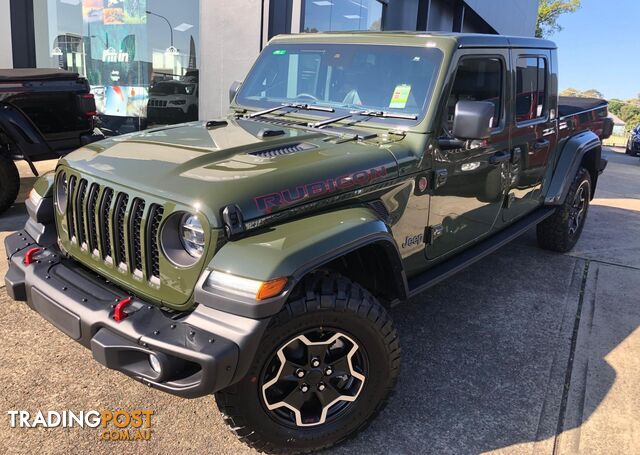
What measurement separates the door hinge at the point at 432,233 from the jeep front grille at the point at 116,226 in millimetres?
1621

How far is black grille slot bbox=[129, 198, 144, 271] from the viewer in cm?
241

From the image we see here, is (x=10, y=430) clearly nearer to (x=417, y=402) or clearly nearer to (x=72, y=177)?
(x=72, y=177)

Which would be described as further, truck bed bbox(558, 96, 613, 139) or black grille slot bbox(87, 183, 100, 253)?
truck bed bbox(558, 96, 613, 139)

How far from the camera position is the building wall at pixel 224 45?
7676mm

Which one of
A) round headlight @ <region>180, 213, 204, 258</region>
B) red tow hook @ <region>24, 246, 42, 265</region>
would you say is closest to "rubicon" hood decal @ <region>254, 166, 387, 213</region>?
round headlight @ <region>180, 213, 204, 258</region>

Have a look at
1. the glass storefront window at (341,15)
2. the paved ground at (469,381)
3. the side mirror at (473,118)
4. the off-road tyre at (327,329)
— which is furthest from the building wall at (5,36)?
the off-road tyre at (327,329)

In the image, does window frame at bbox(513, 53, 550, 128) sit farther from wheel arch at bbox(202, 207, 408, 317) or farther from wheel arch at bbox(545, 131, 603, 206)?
wheel arch at bbox(202, 207, 408, 317)

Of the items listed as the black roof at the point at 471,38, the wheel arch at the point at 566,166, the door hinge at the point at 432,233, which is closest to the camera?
the door hinge at the point at 432,233

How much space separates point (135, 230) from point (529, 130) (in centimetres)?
313

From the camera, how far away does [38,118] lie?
6098 mm

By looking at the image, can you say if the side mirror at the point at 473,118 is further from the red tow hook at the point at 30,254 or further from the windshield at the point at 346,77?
the red tow hook at the point at 30,254

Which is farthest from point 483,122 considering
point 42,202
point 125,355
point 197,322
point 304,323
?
point 42,202

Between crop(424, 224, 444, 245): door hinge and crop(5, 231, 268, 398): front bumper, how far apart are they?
148 centimetres

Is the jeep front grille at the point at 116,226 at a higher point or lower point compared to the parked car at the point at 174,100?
lower
